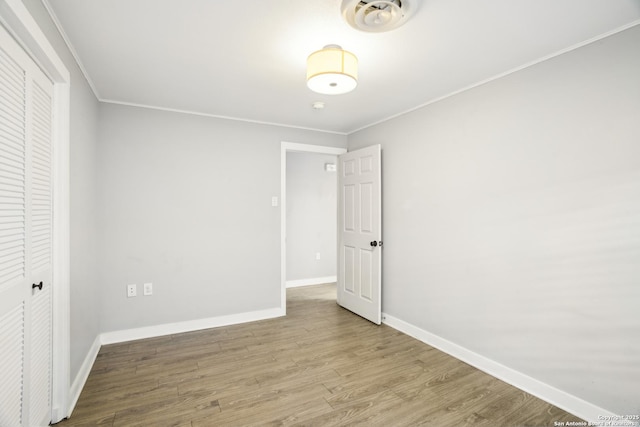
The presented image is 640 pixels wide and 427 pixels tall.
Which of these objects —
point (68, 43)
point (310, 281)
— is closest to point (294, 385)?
point (68, 43)

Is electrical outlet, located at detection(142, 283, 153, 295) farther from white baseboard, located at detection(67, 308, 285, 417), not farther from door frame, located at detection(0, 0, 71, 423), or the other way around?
door frame, located at detection(0, 0, 71, 423)

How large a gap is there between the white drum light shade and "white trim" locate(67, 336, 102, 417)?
8.37ft

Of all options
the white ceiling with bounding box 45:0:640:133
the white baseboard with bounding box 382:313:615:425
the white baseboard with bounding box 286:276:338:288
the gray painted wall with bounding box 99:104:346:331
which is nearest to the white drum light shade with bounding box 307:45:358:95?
the white ceiling with bounding box 45:0:640:133

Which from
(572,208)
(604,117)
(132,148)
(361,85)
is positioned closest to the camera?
(604,117)

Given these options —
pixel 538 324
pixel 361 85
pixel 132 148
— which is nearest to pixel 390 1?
pixel 361 85

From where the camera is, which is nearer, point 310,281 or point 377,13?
point 377,13

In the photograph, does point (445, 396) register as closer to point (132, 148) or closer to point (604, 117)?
point (604, 117)

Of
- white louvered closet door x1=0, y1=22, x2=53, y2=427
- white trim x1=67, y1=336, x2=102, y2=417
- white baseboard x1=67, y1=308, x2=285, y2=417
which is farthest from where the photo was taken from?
white baseboard x1=67, y1=308, x2=285, y2=417

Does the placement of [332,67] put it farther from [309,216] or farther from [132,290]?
[309,216]

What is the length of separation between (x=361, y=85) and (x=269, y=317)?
9.06 feet

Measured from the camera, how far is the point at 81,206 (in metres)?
2.31

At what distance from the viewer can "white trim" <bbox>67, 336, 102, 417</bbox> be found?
201 centimetres

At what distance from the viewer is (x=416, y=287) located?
3.17 m

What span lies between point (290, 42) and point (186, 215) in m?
2.16
